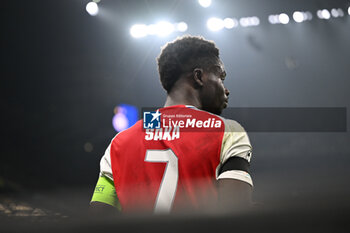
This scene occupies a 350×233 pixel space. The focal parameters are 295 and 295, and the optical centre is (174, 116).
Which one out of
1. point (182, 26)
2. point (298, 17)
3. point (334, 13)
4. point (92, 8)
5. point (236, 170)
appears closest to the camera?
point (236, 170)

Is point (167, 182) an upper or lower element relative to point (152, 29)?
lower

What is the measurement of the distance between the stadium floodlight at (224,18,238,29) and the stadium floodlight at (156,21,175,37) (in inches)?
41.1

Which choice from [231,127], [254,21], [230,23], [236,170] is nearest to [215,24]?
[230,23]

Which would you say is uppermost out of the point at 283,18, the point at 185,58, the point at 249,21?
the point at 283,18

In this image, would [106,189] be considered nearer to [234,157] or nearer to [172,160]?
[172,160]

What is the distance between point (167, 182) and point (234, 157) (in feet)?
0.68

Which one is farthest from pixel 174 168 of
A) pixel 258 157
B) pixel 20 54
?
pixel 258 157

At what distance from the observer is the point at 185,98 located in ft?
3.27

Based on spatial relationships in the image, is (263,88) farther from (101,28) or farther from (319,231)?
(319,231)

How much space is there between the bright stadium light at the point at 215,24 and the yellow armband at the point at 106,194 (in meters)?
4.88

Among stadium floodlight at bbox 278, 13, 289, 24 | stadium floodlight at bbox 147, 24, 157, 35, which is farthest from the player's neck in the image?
stadium floodlight at bbox 278, 13, 289, 24

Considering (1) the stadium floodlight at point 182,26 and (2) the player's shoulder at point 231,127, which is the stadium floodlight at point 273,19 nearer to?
(1) the stadium floodlight at point 182,26

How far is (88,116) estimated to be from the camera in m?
5.50

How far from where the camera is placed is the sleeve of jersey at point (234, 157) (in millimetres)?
776
